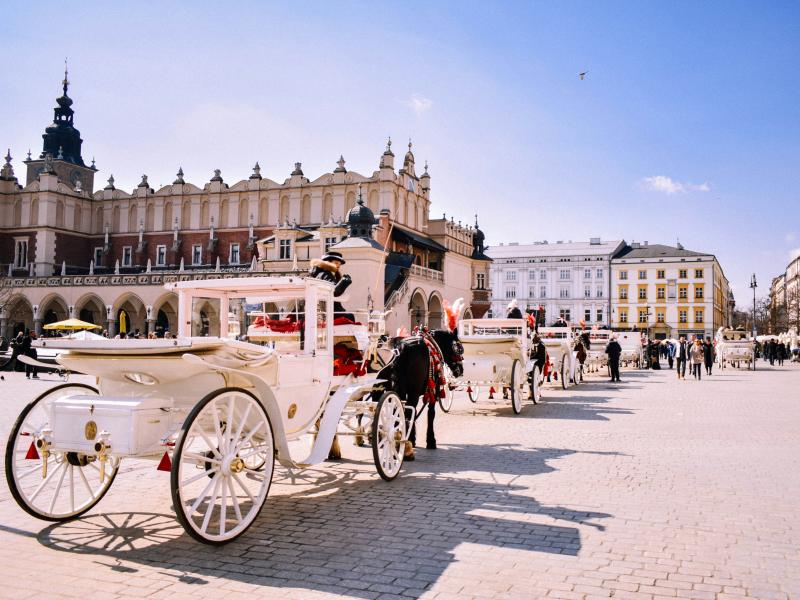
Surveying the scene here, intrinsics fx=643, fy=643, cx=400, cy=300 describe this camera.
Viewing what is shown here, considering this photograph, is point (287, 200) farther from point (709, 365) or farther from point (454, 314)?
point (454, 314)

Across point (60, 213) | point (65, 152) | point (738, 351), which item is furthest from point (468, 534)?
point (65, 152)

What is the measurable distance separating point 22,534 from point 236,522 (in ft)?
5.51

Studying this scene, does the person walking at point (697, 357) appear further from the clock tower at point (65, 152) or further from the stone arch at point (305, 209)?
the clock tower at point (65, 152)

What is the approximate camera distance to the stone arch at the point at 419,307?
4506 cm

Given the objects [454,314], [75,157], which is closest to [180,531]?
[454,314]

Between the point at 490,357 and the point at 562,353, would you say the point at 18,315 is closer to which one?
the point at 562,353

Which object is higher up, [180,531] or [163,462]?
[163,462]

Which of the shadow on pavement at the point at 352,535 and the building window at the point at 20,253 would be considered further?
the building window at the point at 20,253

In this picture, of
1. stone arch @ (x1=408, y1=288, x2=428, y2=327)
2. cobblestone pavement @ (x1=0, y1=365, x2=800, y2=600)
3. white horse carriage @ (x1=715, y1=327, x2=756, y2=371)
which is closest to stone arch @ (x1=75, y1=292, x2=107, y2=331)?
stone arch @ (x1=408, y1=288, x2=428, y2=327)

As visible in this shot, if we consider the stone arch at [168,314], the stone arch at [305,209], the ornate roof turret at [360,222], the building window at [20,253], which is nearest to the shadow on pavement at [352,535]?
the ornate roof turret at [360,222]

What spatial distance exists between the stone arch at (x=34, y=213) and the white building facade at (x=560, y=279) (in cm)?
5574

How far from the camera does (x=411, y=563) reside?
4523mm

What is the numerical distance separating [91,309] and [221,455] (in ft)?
179

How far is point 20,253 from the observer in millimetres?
58562
